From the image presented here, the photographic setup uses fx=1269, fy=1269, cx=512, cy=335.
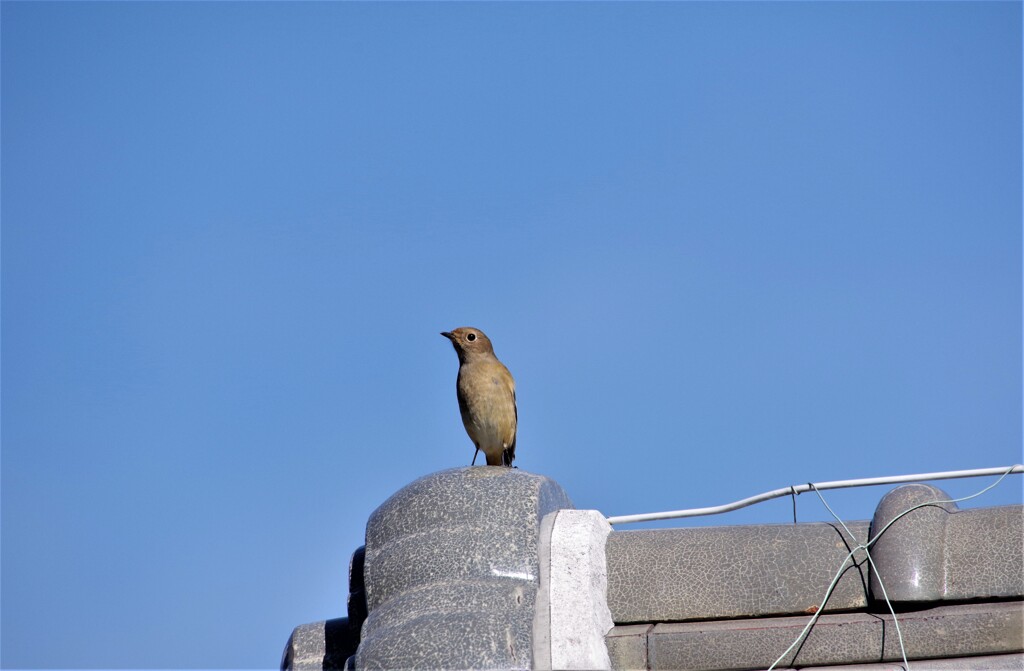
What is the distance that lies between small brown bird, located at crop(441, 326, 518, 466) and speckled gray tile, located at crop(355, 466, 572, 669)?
2.33 metres

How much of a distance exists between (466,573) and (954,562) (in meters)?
2.16

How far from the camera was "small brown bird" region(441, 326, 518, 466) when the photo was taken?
8812 millimetres

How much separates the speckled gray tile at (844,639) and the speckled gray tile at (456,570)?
28.4 inches

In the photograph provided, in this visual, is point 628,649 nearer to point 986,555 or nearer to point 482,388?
point 986,555

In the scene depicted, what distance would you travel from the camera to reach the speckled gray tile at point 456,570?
5.29 meters

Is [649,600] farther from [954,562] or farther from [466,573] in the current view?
[954,562]

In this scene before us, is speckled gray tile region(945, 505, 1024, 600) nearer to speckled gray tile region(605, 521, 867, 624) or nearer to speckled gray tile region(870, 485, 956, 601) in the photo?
speckled gray tile region(870, 485, 956, 601)

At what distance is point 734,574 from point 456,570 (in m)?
1.30

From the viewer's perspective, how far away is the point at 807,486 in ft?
21.2

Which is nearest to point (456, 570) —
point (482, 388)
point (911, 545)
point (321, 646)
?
point (321, 646)

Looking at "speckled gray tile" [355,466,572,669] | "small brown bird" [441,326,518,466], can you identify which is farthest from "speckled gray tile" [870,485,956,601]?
"small brown bird" [441,326,518,466]

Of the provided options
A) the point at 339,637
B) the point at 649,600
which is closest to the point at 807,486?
the point at 649,600

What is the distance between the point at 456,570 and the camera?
5766 mm

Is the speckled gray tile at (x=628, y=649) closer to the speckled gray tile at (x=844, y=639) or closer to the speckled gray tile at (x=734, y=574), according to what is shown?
the speckled gray tile at (x=844, y=639)
